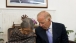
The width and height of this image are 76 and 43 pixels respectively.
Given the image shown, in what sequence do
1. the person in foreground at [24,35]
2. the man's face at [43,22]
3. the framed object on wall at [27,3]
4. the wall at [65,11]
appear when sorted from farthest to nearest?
1. the wall at [65,11]
2. the framed object on wall at [27,3]
3. the man's face at [43,22]
4. the person in foreground at [24,35]

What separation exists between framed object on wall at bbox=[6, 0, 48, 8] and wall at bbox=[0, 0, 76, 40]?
0.55ft

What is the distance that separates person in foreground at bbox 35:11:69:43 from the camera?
2029 millimetres

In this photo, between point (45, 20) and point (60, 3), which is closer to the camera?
point (45, 20)

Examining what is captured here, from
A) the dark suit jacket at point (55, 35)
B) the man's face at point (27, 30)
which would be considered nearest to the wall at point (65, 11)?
the dark suit jacket at point (55, 35)

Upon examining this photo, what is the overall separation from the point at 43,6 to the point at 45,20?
1.70 meters

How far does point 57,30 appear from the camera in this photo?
216cm

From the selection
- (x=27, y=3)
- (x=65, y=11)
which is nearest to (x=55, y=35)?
(x=27, y=3)

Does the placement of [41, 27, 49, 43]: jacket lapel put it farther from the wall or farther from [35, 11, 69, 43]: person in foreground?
the wall

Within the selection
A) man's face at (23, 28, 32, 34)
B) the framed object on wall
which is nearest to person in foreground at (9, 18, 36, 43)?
man's face at (23, 28, 32, 34)

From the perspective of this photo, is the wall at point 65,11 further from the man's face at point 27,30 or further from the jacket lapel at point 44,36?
the man's face at point 27,30

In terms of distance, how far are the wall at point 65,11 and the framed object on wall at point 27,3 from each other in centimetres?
17

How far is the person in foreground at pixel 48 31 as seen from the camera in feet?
6.66

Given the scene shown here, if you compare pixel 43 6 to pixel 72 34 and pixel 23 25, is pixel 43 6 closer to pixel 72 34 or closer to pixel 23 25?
pixel 72 34

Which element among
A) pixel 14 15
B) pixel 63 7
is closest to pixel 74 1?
pixel 63 7
